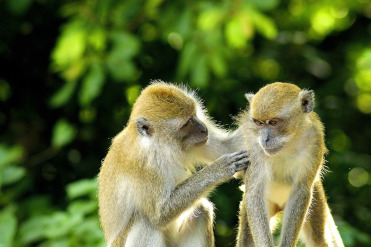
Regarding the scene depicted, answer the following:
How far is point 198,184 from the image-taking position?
5152 mm

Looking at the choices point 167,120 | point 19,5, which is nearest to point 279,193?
point 167,120

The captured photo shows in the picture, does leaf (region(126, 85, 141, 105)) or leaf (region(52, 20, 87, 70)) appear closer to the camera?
leaf (region(52, 20, 87, 70))

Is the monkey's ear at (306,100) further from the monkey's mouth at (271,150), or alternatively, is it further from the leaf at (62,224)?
the leaf at (62,224)

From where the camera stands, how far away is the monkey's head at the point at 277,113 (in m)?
4.64

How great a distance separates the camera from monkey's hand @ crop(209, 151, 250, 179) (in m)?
4.93

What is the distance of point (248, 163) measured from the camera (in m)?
4.90

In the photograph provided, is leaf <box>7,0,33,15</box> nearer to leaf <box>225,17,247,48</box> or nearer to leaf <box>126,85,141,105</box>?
leaf <box>126,85,141,105</box>

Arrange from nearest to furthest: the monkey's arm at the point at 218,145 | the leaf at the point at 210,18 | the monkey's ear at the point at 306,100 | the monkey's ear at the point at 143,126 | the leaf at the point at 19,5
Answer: the monkey's ear at the point at 306,100
the monkey's ear at the point at 143,126
the monkey's arm at the point at 218,145
the leaf at the point at 210,18
the leaf at the point at 19,5

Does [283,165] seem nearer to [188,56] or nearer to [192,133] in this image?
[192,133]

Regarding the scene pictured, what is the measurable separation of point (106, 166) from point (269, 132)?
181 centimetres

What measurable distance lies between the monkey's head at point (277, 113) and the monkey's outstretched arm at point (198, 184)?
0.32 m

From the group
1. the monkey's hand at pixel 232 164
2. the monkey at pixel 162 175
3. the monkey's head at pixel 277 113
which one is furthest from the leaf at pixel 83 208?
the monkey's head at pixel 277 113

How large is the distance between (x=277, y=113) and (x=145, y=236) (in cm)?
173

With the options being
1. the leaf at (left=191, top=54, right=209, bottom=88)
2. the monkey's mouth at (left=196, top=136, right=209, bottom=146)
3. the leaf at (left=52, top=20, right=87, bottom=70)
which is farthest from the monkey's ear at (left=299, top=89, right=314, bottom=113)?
the leaf at (left=52, top=20, right=87, bottom=70)
